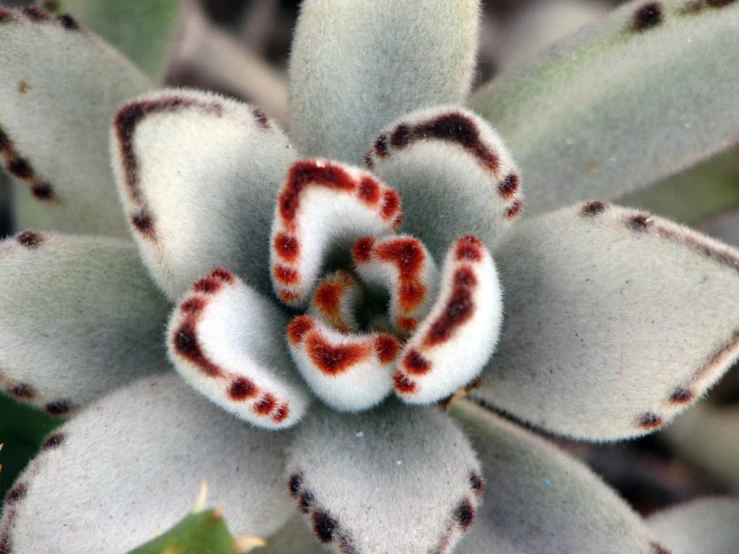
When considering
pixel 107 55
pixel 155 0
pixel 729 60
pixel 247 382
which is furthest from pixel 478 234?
pixel 155 0

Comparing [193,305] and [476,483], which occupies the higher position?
[193,305]

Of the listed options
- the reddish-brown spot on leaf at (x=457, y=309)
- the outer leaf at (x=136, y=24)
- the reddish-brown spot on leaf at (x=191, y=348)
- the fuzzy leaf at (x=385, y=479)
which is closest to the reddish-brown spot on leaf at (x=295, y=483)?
the fuzzy leaf at (x=385, y=479)

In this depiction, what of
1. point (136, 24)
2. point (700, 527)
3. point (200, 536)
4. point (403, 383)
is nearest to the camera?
point (200, 536)

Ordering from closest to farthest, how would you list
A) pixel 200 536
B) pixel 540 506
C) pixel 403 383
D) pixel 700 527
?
pixel 200 536, pixel 403 383, pixel 540 506, pixel 700 527

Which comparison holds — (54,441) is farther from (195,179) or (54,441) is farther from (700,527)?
(700,527)

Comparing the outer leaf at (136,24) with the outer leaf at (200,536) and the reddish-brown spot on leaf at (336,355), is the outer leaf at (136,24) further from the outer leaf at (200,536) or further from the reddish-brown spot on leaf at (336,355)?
the outer leaf at (200,536)

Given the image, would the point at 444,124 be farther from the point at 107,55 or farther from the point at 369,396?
the point at 107,55

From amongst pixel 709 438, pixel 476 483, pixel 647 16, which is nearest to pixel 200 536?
pixel 476 483
